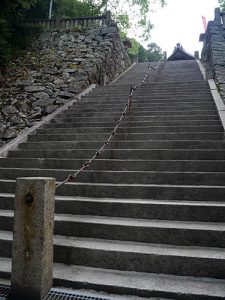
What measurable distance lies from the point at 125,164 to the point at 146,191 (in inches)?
34.5

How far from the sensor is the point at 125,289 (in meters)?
2.61

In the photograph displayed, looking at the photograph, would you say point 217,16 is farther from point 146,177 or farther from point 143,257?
point 143,257

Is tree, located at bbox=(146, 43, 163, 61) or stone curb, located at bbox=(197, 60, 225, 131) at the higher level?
tree, located at bbox=(146, 43, 163, 61)

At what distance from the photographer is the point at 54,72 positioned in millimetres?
9781

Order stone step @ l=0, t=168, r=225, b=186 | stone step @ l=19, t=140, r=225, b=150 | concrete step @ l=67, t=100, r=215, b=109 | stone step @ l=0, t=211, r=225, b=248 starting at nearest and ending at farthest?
stone step @ l=0, t=211, r=225, b=248, stone step @ l=0, t=168, r=225, b=186, stone step @ l=19, t=140, r=225, b=150, concrete step @ l=67, t=100, r=215, b=109

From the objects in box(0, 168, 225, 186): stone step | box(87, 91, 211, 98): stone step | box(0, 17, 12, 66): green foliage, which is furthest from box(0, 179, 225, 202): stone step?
box(0, 17, 12, 66): green foliage

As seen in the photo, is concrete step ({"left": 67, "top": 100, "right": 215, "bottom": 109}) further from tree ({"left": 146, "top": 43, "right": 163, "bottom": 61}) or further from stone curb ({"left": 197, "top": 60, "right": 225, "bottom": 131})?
tree ({"left": 146, "top": 43, "right": 163, "bottom": 61})

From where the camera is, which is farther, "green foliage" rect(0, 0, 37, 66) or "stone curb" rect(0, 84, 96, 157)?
"green foliage" rect(0, 0, 37, 66)

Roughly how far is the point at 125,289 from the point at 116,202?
1223 mm

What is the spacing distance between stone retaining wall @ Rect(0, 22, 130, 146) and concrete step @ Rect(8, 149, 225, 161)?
142cm

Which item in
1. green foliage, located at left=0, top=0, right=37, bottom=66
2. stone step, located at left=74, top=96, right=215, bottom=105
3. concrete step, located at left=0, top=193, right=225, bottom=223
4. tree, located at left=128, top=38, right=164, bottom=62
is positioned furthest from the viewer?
tree, located at left=128, top=38, right=164, bottom=62

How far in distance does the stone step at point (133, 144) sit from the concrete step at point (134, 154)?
0.31m

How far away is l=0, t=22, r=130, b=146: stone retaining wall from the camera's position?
7.61m

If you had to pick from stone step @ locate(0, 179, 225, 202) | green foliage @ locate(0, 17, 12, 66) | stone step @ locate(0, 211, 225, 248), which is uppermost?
green foliage @ locate(0, 17, 12, 66)
